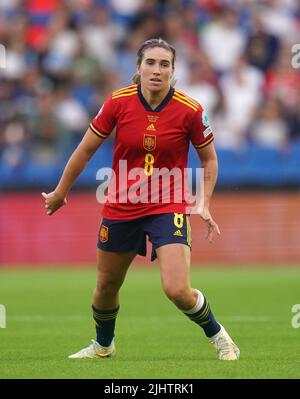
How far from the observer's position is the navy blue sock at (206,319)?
25.5 ft

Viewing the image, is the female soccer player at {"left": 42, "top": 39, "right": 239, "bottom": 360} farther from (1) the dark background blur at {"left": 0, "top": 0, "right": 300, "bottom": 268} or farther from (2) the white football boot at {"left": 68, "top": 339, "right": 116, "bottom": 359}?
(1) the dark background blur at {"left": 0, "top": 0, "right": 300, "bottom": 268}

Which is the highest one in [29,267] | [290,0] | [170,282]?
[290,0]

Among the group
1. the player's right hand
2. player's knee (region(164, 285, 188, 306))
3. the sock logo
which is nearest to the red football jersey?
the player's right hand

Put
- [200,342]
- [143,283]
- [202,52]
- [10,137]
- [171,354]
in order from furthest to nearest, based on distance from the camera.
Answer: [202,52]
[10,137]
[143,283]
[200,342]
[171,354]

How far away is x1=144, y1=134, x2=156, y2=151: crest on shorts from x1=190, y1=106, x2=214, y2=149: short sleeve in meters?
0.31

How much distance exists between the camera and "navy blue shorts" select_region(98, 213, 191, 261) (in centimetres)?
772

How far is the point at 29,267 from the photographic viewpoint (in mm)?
17984

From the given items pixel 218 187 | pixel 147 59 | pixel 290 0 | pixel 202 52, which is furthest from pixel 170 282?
pixel 290 0

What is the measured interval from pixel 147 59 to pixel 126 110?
397 millimetres

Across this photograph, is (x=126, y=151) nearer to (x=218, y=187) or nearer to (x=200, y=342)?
(x=200, y=342)

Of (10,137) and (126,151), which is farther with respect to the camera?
(10,137)

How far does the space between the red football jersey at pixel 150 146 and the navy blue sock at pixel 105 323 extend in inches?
30.7

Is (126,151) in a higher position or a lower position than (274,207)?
higher

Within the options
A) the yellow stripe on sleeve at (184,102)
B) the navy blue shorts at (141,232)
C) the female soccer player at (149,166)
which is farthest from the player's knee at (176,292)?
the yellow stripe on sleeve at (184,102)
